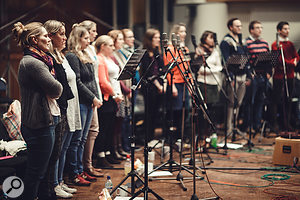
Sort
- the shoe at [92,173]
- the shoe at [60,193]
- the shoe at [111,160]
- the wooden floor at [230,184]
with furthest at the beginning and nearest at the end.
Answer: the shoe at [111,160], the shoe at [92,173], the wooden floor at [230,184], the shoe at [60,193]

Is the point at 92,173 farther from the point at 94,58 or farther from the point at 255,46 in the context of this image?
the point at 255,46

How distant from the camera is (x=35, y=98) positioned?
3041 mm

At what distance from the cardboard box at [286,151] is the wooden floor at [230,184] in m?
0.13

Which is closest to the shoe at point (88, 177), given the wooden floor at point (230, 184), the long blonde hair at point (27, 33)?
the wooden floor at point (230, 184)

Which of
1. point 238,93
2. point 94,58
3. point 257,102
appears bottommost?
point 257,102

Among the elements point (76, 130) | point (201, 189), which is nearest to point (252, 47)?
point (201, 189)

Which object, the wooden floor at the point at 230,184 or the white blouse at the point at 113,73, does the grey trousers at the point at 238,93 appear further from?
the white blouse at the point at 113,73

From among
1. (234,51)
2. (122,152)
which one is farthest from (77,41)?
(234,51)

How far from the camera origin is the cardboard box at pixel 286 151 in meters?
4.97

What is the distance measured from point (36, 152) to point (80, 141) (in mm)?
1225

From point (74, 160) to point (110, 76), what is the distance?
3.79 ft

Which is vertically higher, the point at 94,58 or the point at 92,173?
the point at 94,58

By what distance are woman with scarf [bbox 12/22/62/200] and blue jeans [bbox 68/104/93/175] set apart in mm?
975

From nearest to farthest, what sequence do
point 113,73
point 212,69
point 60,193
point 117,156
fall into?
1. point 60,193
2. point 113,73
3. point 117,156
4. point 212,69
